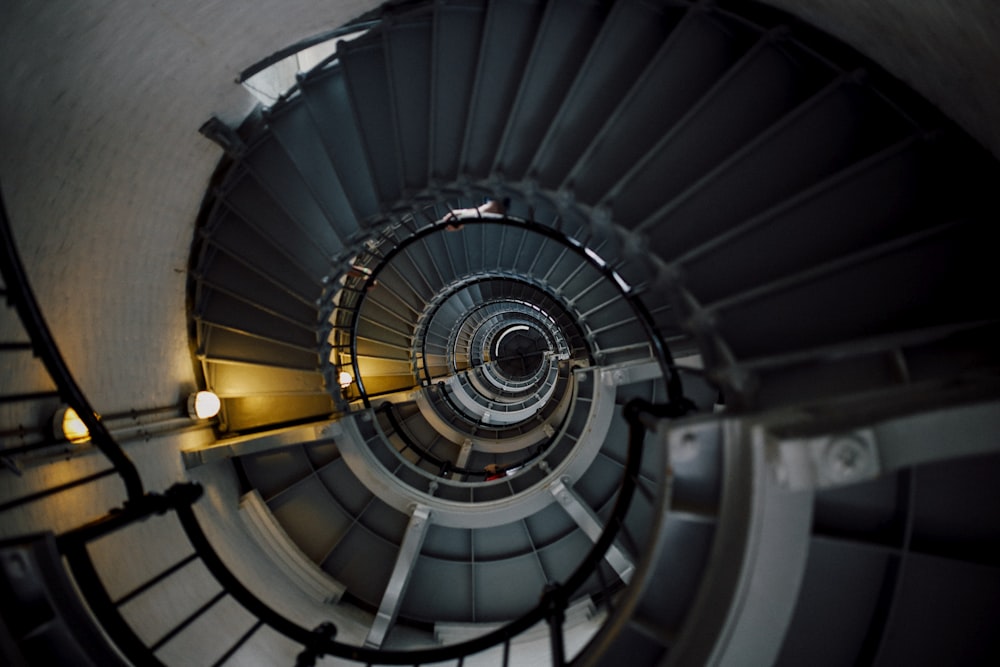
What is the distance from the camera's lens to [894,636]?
291cm

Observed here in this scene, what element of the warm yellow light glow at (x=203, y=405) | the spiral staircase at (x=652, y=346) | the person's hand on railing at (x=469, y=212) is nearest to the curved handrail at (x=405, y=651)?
the spiral staircase at (x=652, y=346)

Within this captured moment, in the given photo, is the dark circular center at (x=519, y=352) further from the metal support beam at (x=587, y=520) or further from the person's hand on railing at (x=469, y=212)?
the metal support beam at (x=587, y=520)

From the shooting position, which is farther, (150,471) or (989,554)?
(150,471)

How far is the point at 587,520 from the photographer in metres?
6.82

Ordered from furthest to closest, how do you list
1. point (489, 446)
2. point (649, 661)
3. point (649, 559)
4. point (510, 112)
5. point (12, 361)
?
point (489, 446) < point (510, 112) < point (12, 361) < point (649, 661) < point (649, 559)

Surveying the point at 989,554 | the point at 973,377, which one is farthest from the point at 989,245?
the point at 989,554

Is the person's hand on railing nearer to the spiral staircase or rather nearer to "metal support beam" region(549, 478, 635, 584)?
the spiral staircase

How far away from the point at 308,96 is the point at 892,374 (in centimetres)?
580

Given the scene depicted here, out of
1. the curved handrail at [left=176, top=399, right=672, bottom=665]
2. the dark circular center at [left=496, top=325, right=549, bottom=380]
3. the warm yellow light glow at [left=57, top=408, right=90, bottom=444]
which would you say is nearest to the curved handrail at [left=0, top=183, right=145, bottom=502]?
the curved handrail at [left=176, top=399, right=672, bottom=665]

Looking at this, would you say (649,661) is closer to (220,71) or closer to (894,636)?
(894,636)

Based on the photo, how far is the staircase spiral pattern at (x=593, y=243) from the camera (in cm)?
298

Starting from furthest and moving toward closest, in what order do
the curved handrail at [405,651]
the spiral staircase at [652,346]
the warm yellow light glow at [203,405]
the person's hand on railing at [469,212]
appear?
1. the person's hand on railing at [469,212]
2. the warm yellow light glow at [203,405]
3. the curved handrail at [405,651]
4. the spiral staircase at [652,346]

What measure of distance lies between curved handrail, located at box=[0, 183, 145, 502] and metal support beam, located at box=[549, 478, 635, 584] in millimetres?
5388

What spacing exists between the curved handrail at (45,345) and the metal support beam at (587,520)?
5388 millimetres
